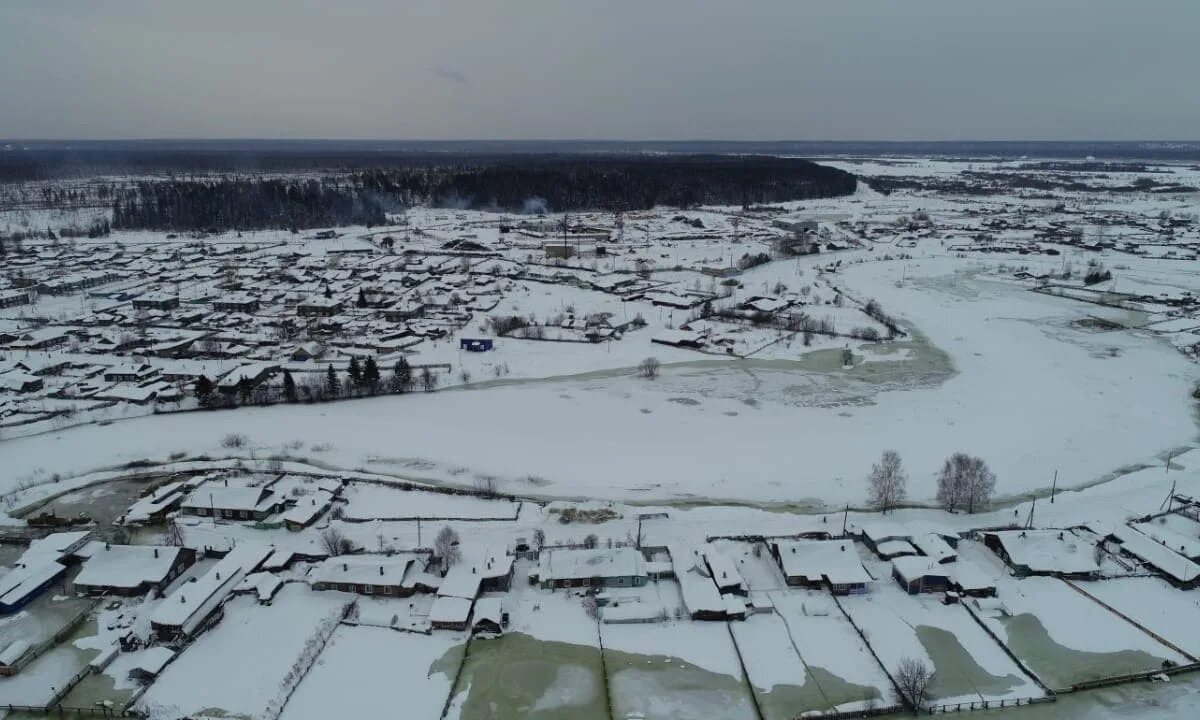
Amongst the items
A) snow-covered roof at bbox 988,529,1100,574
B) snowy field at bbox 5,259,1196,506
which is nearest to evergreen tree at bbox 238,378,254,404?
snowy field at bbox 5,259,1196,506

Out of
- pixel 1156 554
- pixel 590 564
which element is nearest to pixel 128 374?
pixel 590 564

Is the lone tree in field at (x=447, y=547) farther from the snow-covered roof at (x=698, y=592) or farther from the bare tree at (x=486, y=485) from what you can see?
the snow-covered roof at (x=698, y=592)

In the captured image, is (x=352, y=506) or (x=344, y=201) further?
(x=344, y=201)

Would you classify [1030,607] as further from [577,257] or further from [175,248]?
[175,248]

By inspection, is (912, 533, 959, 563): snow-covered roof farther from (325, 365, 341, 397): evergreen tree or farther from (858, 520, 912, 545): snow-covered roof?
(325, 365, 341, 397): evergreen tree

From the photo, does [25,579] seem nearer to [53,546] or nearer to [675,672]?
[53,546]

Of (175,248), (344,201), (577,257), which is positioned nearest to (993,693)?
(577,257)
